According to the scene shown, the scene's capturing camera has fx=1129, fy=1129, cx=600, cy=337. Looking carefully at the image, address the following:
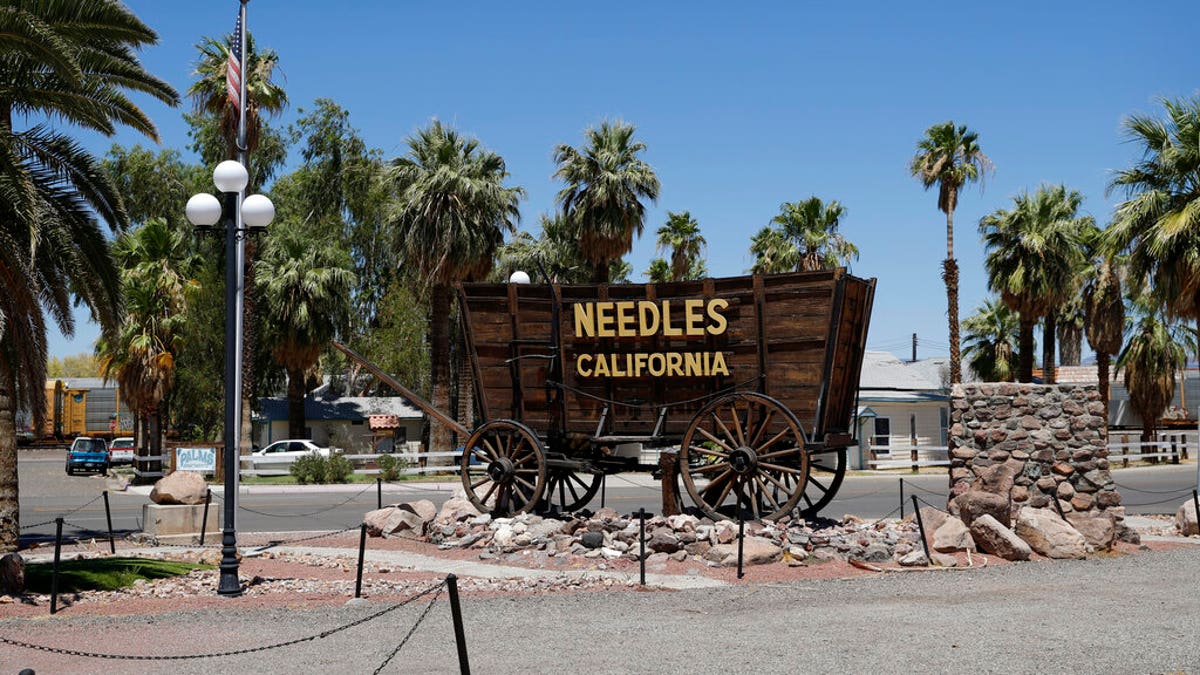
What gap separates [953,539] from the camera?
14.6 meters

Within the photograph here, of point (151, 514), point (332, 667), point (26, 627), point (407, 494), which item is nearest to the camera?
point (332, 667)

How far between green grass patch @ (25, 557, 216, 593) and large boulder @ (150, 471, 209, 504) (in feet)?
12.1

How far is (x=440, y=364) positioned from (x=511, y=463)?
19.3m

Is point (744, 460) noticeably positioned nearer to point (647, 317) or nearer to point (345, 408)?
point (647, 317)

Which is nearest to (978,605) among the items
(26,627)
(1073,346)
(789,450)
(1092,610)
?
(1092,610)

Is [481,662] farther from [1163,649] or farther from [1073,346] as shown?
[1073,346]

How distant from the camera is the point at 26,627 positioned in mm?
10562

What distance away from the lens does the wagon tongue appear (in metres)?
15.8

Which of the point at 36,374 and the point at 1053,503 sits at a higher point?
the point at 36,374

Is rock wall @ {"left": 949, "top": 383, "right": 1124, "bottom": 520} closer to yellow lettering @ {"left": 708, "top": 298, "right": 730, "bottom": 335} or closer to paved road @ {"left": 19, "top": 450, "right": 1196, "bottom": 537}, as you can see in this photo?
yellow lettering @ {"left": 708, "top": 298, "right": 730, "bottom": 335}

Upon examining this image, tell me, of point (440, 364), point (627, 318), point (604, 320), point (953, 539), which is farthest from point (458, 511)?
point (440, 364)

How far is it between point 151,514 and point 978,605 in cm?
1246

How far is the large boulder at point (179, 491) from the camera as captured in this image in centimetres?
1773

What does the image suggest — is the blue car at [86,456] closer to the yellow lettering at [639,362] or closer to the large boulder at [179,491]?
the large boulder at [179,491]
